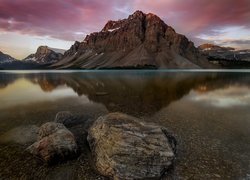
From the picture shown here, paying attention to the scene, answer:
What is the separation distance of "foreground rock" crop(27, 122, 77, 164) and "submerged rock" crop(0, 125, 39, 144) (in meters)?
2.69

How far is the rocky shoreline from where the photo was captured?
1196 centimetres

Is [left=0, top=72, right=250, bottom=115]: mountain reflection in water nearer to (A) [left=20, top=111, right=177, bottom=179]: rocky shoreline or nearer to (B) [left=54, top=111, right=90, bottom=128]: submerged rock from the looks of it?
(B) [left=54, top=111, right=90, bottom=128]: submerged rock

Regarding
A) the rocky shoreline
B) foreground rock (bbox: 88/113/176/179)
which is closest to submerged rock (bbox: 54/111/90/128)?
the rocky shoreline

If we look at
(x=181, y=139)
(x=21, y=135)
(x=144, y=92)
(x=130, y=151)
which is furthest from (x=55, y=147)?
(x=144, y=92)

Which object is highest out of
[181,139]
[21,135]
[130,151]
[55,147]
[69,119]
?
[130,151]

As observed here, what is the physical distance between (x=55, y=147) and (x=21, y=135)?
23.7 ft

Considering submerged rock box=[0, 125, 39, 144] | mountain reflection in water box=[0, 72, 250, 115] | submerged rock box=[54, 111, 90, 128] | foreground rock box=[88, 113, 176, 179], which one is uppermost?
foreground rock box=[88, 113, 176, 179]

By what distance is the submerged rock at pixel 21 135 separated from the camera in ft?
59.3

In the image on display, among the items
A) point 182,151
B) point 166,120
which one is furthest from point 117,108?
point 182,151

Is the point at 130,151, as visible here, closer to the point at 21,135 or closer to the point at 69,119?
the point at 69,119

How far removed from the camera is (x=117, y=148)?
12.5 m

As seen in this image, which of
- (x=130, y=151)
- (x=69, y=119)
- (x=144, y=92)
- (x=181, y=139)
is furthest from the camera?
(x=144, y=92)

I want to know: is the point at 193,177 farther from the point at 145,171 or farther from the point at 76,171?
the point at 76,171

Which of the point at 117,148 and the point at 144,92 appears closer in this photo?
the point at 117,148
